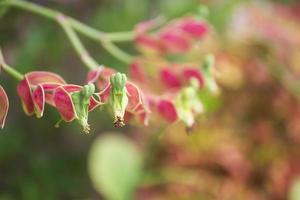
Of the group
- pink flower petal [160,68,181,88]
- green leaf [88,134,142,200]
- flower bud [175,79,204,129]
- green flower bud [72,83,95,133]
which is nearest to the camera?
green flower bud [72,83,95,133]

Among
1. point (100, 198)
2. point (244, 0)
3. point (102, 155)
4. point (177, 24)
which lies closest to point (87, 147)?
point (100, 198)

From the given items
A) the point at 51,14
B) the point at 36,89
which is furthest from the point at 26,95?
the point at 51,14

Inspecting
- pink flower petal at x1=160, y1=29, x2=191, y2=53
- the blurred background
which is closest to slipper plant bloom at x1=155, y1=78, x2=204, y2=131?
pink flower petal at x1=160, y1=29, x2=191, y2=53

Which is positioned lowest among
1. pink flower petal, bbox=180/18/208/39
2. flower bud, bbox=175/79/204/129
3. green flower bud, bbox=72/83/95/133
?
green flower bud, bbox=72/83/95/133

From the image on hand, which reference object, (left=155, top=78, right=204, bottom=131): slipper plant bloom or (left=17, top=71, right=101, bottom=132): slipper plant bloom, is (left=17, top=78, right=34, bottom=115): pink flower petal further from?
(left=155, top=78, right=204, bottom=131): slipper plant bloom

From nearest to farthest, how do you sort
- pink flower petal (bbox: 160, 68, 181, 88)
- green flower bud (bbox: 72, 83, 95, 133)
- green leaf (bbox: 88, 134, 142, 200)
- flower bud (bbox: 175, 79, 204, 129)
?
green flower bud (bbox: 72, 83, 95, 133) → flower bud (bbox: 175, 79, 204, 129) → pink flower petal (bbox: 160, 68, 181, 88) → green leaf (bbox: 88, 134, 142, 200)

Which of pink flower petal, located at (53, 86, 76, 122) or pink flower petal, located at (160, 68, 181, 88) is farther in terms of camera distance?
pink flower petal, located at (160, 68, 181, 88)

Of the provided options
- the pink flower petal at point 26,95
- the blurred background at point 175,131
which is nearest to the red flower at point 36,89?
the pink flower petal at point 26,95
